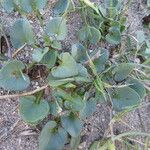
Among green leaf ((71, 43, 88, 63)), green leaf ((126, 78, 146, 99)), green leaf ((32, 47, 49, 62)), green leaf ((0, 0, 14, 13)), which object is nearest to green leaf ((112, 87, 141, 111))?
green leaf ((126, 78, 146, 99))

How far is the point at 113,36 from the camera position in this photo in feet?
4.47

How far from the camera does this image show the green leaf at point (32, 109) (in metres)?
1.16

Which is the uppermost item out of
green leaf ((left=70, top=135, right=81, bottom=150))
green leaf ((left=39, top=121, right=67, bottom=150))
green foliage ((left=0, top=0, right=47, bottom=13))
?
green foliage ((left=0, top=0, right=47, bottom=13))

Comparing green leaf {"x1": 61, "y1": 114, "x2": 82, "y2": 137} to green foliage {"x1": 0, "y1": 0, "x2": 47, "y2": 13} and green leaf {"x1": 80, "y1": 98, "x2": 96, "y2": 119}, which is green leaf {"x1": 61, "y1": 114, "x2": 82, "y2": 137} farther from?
green foliage {"x1": 0, "y1": 0, "x2": 47, "y2": 13}

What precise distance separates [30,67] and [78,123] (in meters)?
0.22

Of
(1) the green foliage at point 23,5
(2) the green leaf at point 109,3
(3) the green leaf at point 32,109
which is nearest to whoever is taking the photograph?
(3) the green leaf at point 32,109

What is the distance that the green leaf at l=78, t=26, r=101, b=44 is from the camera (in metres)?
1.31

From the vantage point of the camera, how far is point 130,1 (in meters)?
1.43

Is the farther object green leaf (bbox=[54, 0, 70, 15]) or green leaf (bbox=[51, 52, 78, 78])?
green leaf (bbox=[54, 0, 70, 15])

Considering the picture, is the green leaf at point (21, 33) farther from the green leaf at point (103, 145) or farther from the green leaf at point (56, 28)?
the green leaf at point (103, 145)

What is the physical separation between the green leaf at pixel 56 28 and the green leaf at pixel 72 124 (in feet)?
0.77

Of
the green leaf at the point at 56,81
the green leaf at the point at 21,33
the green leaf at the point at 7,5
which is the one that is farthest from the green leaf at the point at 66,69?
the green leaf at the point at 7,5

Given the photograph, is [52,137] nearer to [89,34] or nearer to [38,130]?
[38,130]

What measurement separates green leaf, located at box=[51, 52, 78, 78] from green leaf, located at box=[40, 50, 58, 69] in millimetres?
20
